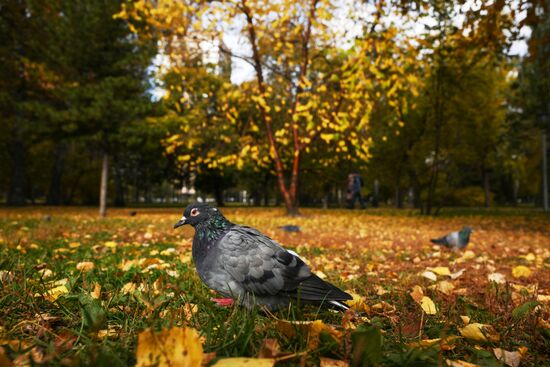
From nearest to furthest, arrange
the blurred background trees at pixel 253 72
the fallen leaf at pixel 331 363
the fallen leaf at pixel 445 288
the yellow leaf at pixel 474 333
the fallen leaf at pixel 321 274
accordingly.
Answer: the fallen leaf at pixel 331 363
the yellow leaf at pixel 474 333
the fallen leaf at pixel 445 288
the fallen leaf at pixel 321 274
the blurred background trees at pixel 253 72

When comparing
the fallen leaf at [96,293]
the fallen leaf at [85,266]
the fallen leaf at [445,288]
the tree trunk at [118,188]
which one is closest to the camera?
the fallen leaf at [96,293]

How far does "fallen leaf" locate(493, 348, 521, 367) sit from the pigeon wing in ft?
3.11

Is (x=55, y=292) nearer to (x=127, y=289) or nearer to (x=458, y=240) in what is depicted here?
(x=127, y=289)

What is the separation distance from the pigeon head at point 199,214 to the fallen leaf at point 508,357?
1.64 m

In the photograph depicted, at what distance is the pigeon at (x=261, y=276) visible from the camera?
78.6 inches

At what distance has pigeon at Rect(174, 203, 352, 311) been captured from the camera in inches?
78.6

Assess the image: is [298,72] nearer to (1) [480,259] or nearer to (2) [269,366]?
(1) [480,259]

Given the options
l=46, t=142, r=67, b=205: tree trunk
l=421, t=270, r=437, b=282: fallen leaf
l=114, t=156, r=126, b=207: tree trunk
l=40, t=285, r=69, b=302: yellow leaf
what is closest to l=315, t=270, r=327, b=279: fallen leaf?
l=421, t=270, r=437, b=282: fallen leaf

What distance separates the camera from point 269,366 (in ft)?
3.75

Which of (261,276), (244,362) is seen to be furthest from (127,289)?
(244,362)

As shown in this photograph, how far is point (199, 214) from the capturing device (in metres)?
2.35

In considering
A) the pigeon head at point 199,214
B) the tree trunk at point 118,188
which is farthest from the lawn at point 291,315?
the tree trunk at point 118,188

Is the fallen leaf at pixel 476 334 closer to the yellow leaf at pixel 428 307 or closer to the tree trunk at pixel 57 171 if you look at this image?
the yellow leaf at pixel 428 307

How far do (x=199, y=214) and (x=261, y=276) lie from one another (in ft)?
2.04
